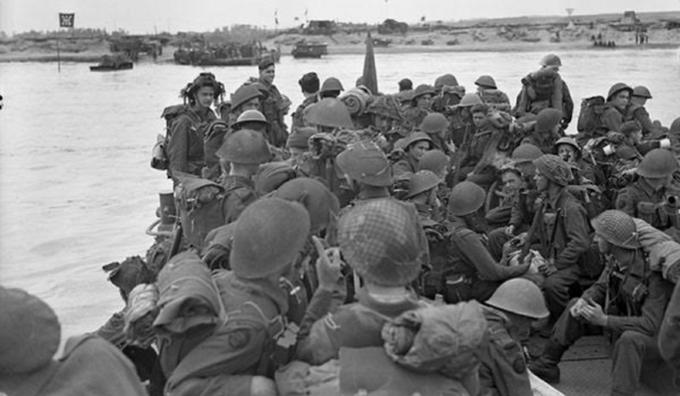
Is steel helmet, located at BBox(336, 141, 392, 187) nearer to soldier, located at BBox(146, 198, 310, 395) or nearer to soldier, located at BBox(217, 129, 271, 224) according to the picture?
soldier, located at BBox(217, 129, 271, 224)

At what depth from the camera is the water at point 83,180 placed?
938 centimetres

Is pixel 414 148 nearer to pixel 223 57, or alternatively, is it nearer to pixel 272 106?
pixel 272 106

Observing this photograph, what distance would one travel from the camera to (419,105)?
966 centimetres

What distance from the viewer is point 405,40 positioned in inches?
4011

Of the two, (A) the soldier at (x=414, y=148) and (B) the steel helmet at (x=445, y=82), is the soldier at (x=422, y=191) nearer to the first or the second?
(A) the soldier at (x=414, y=148)

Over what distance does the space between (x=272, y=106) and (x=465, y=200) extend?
4.42 metres

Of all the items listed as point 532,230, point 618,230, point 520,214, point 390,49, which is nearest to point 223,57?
point 390,49

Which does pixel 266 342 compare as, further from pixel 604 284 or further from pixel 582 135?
pixel 582 135

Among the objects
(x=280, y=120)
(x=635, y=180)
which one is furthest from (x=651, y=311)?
(x=280, y=120)

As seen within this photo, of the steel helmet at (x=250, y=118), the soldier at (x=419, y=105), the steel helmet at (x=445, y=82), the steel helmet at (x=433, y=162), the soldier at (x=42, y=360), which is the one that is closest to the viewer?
the soldier at (x=42, y=360)

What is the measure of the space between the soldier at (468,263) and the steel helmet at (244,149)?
1.25 meters

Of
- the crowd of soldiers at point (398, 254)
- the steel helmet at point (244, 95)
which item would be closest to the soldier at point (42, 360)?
the crowd of soldiers at point (398, 254)

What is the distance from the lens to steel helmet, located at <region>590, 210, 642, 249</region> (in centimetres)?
432

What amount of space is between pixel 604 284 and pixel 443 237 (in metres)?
0.95
